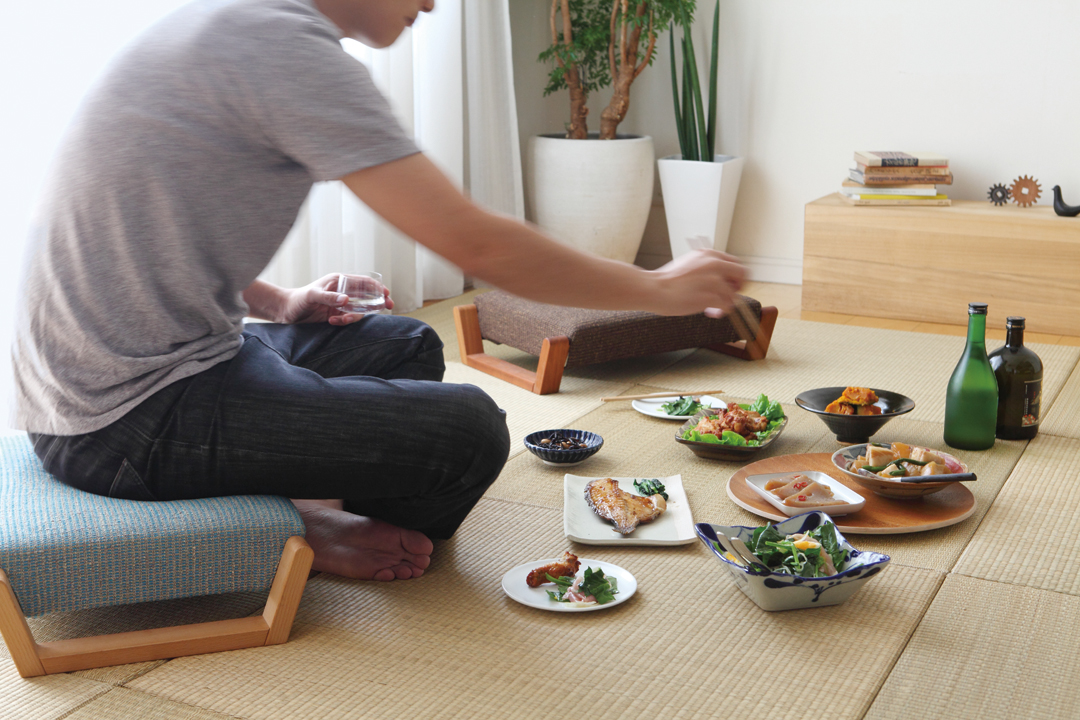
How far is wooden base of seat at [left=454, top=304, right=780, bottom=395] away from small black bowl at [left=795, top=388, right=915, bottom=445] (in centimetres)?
67

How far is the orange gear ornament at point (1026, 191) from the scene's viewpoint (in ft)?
11.4

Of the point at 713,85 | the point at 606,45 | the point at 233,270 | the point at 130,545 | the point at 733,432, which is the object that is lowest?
the point at 733,432

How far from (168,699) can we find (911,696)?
3.01 feet

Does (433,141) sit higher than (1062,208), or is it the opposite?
(433,141)

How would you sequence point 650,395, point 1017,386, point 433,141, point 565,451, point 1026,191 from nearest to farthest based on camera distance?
point 565,451
point 1017,386
point 650,395
point 1026,191
point 433,141

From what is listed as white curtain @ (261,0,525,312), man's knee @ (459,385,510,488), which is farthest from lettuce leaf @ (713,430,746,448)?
white curtain @ (261,0,525,312)

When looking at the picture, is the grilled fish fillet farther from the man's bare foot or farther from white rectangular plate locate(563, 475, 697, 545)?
the man's bare foot

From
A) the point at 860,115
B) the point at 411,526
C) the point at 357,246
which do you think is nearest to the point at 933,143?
the point at 860,115

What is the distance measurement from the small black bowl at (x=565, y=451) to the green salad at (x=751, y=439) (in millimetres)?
192

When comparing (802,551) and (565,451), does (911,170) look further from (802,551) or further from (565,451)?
(802,551)

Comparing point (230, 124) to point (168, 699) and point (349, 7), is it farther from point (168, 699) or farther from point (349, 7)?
point (168, 699)

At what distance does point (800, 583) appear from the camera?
4.60 ft

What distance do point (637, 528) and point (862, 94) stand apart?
2800 millimetres

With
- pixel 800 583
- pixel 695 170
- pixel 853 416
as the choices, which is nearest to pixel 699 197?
pixel 695 170
